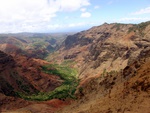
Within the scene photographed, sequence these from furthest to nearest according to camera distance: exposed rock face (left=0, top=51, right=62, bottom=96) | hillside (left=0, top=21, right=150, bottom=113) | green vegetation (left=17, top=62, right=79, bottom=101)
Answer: exposed rock face (left=0, top=51, right=62, bottom=96), green vegetation (left=17, top=62, right=79, bottom=101), hillside (left=0, top=21, right=150, bottom=113)

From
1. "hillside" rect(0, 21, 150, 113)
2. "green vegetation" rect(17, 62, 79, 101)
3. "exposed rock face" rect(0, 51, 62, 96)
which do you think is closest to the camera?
"hillside" rect(0, 21, 150, 113)

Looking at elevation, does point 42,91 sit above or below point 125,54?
below

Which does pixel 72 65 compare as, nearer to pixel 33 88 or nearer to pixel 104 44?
pixel 104 44

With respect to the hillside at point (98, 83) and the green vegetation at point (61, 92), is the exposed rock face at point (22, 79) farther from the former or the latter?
the green vegetation at point (61, 92)

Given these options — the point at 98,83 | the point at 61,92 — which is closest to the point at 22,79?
the point at 61,92

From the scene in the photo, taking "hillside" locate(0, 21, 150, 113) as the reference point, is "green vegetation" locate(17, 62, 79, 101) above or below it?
below

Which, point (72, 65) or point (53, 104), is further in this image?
point (72, 65)

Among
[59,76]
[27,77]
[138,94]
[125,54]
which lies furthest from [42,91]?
[138,94]

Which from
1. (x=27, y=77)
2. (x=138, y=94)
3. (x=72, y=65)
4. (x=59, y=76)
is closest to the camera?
(x=138, y=94)

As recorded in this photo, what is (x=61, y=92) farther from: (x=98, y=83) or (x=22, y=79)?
(x=98, y=83)

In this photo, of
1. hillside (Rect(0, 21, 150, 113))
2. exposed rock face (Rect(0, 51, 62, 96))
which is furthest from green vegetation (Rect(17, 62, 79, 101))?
exposed rock face (Rect(0, 51, 62, 96))

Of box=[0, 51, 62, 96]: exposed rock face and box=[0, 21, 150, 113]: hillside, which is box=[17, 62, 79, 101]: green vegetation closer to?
box=[0, 21, 150, 113]: hillside
